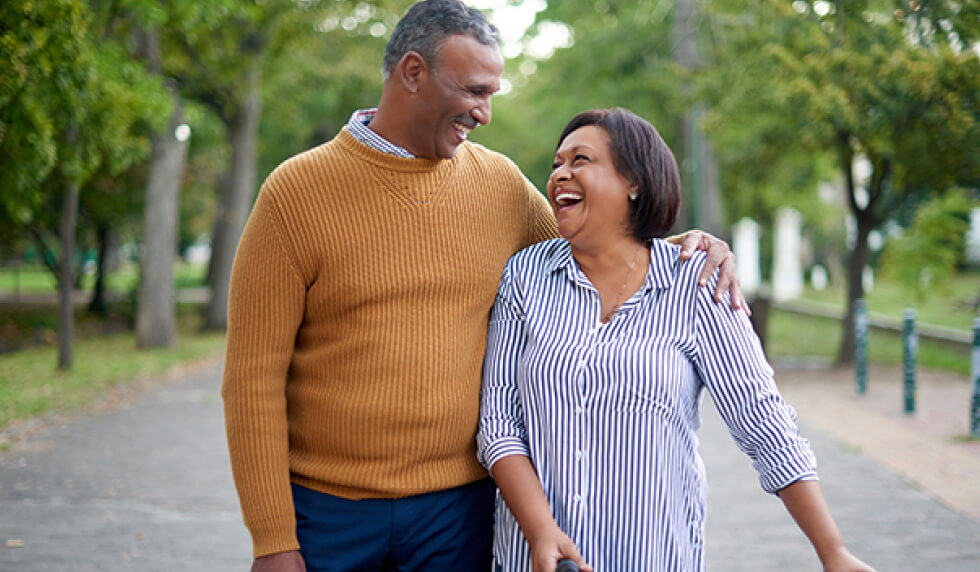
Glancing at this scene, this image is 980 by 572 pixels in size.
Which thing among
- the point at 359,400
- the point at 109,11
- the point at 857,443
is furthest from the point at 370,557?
the point at 109,11

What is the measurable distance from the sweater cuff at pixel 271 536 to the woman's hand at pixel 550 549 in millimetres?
531

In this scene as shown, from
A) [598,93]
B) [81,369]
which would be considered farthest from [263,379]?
[598,93]

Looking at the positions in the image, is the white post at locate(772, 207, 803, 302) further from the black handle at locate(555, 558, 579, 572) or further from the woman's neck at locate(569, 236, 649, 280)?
the black handle at locate(555, 558, 579, 572)

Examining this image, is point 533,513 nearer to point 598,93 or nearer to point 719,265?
point 719,265

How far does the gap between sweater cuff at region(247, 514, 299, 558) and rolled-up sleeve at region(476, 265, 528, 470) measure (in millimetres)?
462

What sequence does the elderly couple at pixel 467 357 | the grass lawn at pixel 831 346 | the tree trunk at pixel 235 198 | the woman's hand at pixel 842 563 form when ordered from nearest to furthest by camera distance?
the woman's hand at pixel 842 563 < the elderly couple at pixel 467 357 < the grass lawn at pixel 831 346 < the tree trunk at pixel 235 198

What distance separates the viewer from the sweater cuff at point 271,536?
2279 millimetres

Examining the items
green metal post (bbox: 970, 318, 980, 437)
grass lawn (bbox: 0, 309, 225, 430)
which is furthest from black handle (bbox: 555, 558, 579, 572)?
grass lawn (bbox: 0, 309, 225, 430)

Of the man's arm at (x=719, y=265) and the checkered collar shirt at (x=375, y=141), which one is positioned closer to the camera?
the man's arm at (x=719, y=265)

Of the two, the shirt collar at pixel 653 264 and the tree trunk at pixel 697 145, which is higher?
the tree trunk at pixel 697 145

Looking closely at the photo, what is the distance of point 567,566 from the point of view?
2.14 meters

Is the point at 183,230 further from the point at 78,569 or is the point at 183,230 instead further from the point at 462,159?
the point at 462,159

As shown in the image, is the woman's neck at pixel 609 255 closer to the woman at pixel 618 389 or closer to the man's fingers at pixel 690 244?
the woman at pixel 618 389

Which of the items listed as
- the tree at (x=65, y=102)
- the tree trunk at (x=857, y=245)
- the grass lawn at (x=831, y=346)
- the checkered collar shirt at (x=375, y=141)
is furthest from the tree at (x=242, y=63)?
the checkered collar shirt at (x=375, y=141)
